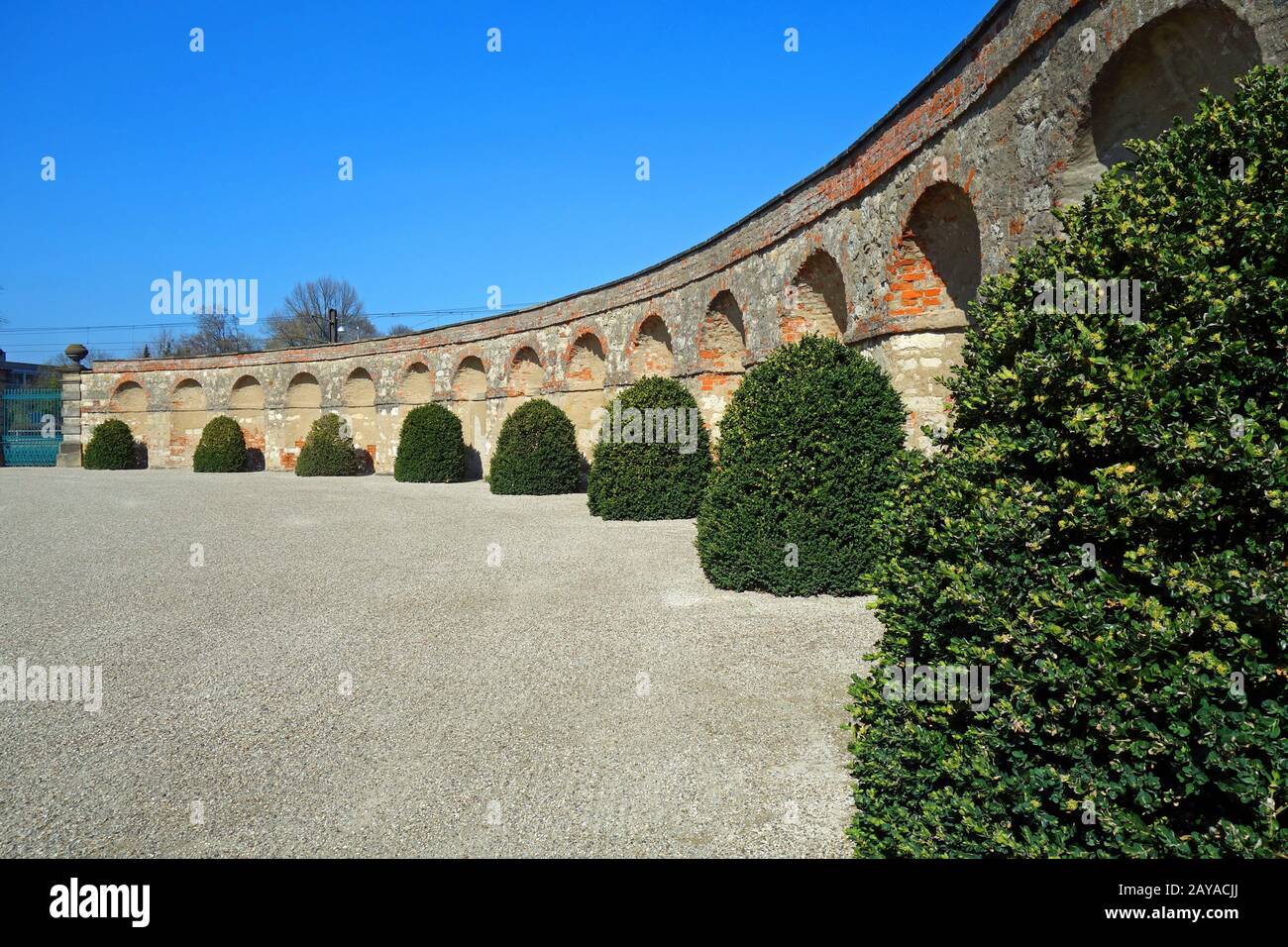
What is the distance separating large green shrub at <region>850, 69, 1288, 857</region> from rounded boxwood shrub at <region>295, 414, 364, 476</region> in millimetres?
22030

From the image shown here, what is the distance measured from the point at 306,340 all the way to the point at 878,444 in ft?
151

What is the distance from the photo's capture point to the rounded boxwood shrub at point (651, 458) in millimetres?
11125

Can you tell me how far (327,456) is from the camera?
72.5 feet

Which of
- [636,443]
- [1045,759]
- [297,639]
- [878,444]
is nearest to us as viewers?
[1045,759]

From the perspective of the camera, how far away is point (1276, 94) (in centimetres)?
203

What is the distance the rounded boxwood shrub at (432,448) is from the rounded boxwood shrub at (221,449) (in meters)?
8.14

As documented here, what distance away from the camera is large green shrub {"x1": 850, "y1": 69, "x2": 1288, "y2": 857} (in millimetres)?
1793

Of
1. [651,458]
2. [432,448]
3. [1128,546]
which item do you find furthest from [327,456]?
[1128,546]

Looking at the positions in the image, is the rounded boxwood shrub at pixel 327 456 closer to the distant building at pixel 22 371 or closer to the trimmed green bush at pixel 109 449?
the trimmed green bush at pixel 109 449

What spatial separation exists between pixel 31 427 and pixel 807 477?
111ft

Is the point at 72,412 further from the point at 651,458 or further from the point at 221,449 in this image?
the point at 651,458
